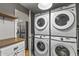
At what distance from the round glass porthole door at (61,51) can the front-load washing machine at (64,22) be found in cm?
16

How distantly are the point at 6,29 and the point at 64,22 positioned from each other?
0.68m

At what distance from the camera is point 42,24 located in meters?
1.07

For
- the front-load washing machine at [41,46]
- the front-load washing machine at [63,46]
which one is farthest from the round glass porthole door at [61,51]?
the front-load washing machine at [41,46]

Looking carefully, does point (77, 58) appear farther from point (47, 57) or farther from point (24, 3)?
point (24, 3)

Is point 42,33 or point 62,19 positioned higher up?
point 62,19

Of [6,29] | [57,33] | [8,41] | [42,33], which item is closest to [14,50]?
[8,41]

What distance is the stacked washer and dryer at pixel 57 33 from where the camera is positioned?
988mm

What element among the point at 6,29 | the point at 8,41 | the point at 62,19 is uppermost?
the point at 62,19

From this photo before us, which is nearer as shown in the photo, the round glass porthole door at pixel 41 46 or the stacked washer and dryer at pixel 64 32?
the stacked washer and dryer at pixel 64 32

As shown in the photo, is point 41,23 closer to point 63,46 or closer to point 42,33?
point 42,33

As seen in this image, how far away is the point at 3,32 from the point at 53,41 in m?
0.59

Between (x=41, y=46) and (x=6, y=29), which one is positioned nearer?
(x=6, y=29)

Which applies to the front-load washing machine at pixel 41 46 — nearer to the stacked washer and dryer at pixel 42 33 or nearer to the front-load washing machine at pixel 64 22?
the stacked washer and dryer at pixel 42 33

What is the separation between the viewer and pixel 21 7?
3.31ft
